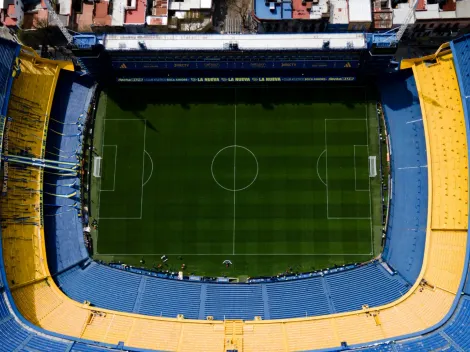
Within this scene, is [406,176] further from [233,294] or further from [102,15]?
[102,15]

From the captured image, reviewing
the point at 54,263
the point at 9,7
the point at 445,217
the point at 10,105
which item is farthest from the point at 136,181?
the point at 445,217

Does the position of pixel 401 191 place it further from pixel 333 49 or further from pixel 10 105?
pixel 10 105

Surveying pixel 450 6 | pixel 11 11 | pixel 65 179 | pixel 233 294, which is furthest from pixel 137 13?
pixel 450 6

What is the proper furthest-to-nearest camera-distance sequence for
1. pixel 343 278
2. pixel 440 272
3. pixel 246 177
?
pixel 246 177 < pixel 343 278 < pixel 440 272

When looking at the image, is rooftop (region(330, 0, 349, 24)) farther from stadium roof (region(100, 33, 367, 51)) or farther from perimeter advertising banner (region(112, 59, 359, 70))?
perimeter advertising banner (region(112, 59, 359, 70))

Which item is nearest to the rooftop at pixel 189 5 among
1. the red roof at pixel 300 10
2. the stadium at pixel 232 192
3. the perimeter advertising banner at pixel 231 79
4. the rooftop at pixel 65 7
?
the stadium at pixel 232 192

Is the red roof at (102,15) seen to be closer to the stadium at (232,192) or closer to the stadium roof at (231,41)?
the stadium roof at (231,41)
